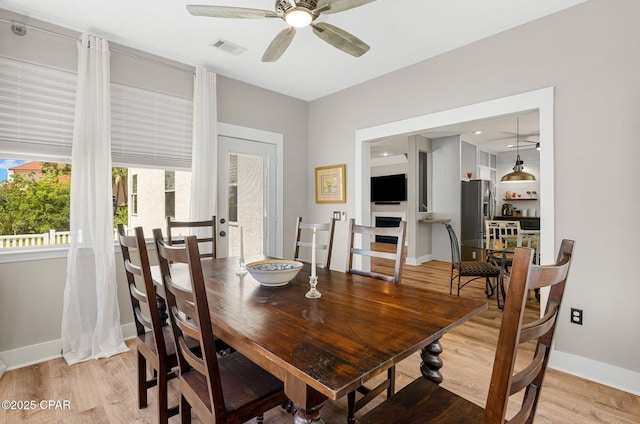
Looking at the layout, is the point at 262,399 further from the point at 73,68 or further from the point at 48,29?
the point at 48,29

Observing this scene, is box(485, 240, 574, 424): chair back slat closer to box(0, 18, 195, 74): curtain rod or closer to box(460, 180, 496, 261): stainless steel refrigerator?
box(0, 18, 195, 74): curtain rod

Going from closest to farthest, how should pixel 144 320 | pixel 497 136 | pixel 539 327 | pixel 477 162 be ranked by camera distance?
1. pixel 539 327
2. pixel 144 320
3. pixel 497 136
4. pixel 477 162

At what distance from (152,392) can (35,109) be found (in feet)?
7.73

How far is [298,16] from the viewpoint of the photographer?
72.1 inches

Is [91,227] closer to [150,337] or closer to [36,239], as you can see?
[36,239]

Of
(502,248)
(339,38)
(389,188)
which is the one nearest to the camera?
(339,38)

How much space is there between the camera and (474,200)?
632 cm

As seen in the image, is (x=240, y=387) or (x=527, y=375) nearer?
(x=527, y=375)

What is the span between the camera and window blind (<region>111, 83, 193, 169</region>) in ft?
9.55

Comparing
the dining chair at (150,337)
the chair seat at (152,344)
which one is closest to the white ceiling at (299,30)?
the dining chair at (150,337)

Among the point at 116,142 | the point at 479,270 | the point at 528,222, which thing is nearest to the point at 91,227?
the point at 116,142

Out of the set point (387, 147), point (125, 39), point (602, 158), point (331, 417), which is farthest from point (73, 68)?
point (387, 147)

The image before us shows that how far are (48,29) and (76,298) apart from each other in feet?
7.16

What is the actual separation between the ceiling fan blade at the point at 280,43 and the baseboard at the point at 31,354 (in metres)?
2.89
